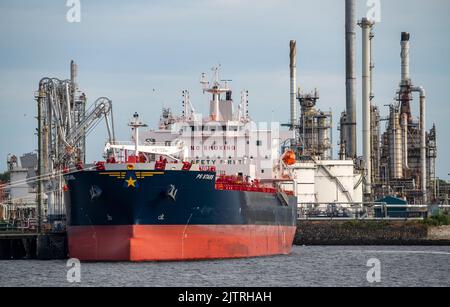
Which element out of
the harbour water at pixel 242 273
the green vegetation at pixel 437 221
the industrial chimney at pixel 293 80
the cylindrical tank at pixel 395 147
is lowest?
the harbour water at pixel 242 273

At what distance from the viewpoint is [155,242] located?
51.9 meters

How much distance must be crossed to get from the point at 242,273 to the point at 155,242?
5.85m

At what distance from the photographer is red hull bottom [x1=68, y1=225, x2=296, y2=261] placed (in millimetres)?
51656

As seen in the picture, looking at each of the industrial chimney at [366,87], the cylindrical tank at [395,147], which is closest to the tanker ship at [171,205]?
the industrial chimney at [366,87]

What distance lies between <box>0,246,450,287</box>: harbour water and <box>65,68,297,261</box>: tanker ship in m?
1.08

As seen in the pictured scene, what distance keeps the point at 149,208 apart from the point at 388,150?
55.3 meters

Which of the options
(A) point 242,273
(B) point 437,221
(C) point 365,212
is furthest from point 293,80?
(A) point 242,273

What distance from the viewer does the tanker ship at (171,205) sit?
5156 centimetres

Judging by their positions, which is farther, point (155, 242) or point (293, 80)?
point (293, 80)

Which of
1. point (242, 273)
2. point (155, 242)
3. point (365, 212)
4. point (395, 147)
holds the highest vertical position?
point (395, 147)

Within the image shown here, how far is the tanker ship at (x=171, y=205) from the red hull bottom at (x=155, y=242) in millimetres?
43

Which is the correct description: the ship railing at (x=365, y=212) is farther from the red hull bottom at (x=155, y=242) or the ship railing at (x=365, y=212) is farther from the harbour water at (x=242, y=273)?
the red hull bottom at (x=155, y=242)

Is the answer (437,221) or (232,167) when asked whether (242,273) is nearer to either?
(232,167)
